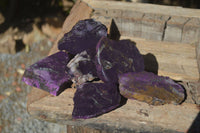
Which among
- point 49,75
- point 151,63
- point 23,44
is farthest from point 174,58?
point 23,44

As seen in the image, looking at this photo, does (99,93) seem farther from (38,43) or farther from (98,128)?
(38,43)

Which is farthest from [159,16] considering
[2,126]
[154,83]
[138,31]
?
[2,126]

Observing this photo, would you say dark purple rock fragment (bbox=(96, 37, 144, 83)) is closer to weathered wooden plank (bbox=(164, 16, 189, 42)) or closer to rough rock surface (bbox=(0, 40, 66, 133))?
weathered wooden plank (bbox=(164, 16, 189, 42))

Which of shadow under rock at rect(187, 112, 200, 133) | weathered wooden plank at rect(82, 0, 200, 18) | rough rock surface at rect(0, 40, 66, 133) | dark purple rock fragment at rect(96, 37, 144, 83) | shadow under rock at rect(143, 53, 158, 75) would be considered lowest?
rough rock surface at rect(0, 40, 66, 133)

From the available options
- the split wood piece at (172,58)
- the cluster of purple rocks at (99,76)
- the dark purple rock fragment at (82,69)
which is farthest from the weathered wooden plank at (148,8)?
the dark purple rock fragment at (82,69)

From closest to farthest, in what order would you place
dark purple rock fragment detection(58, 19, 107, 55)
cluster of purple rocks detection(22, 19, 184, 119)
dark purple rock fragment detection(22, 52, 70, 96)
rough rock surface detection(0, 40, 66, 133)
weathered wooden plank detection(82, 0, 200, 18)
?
cluster of purple rocks detection(22, 19, 184, 119), dark purple rock fragment detection(22, 52, 70, 96), dark purple rock fragment detection(58, 19, 107, 55), weathered wooden plank detection(82, 0, 200, 18), rough rock surface detection(0, 40, 66, 133)

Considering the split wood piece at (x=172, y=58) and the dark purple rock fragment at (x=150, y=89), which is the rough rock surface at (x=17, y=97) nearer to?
the split wood piece at (x=172, y=58)

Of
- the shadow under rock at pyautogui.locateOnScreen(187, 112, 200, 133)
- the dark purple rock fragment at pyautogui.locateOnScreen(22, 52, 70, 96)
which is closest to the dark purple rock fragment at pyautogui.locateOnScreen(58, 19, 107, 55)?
the dark purple rock fragment at pyautogui.locateOnScreen(22, 52, 70, 96)
